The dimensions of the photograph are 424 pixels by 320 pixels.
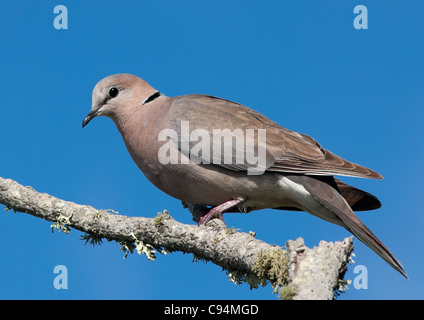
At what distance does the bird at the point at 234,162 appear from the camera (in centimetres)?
557

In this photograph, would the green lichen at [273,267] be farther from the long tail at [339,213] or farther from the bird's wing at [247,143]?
the bird's wing at [247,143]

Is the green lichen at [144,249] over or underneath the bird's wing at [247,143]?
underneath

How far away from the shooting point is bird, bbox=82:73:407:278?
18.3 ft

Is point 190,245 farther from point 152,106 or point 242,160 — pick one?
point 152,106

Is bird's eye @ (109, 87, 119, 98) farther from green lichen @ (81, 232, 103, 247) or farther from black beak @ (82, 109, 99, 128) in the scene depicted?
green lichen @ (81, 232, 103, 247)

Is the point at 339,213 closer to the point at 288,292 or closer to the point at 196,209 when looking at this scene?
the point at 196,209

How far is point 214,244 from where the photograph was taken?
177 inches

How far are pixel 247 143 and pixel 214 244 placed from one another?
158 cm

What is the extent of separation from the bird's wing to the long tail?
0.37ft

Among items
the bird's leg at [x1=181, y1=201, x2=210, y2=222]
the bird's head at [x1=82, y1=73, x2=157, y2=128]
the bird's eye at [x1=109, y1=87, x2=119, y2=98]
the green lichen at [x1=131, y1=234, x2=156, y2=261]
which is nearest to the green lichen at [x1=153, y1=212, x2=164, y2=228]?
the green lichen at [x1=131, y1=234, x2=156, y2=261]

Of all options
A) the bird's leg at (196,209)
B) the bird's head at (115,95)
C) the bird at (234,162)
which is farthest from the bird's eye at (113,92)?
the bird's leg at (196,209)

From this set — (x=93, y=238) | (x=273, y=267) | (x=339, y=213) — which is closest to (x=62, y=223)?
(x=93, y=238)

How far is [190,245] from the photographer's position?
182 inches

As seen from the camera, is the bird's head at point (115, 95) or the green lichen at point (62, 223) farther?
the bird's head at point (115, 95)
